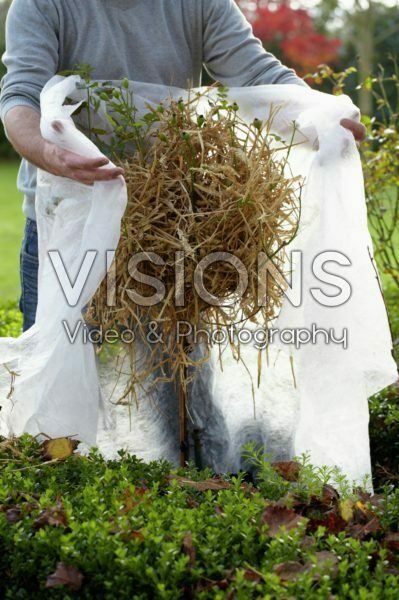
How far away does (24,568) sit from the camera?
66.4 inches

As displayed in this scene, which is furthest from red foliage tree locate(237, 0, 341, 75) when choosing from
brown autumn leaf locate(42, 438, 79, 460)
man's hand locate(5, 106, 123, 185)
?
brown autumn leaf locate(42, 438, 79, 460)

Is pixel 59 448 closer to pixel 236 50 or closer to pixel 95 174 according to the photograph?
pixel 95 174

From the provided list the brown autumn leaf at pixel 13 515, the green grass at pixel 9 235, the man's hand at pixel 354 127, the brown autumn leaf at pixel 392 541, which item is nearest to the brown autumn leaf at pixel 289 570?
the brown autumn leaf at pixel 392 541

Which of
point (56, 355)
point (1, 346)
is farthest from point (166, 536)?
point (1, 346)

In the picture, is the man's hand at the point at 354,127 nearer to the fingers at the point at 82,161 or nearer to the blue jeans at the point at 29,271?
the fingers at the point at 82,161

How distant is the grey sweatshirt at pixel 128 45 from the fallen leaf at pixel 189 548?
126 centimetres

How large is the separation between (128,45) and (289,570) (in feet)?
5.17

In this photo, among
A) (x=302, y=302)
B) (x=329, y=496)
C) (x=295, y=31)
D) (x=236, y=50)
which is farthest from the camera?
(x=295, y=31)

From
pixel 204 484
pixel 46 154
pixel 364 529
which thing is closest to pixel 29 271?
pixel 46 154

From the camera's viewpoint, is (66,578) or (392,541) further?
(392,541)

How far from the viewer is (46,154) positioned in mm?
2162

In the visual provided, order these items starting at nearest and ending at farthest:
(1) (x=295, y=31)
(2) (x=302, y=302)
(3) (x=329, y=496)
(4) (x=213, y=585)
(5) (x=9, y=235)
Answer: (4) (x=213, y=585), (3) (x=329, y=496), (2) (x=302, y=302), (5) (x=9, y=235), (1) (x=295, y=31)

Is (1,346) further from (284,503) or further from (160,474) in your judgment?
(284,503)

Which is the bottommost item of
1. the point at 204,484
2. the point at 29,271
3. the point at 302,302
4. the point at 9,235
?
the point at 204,484
